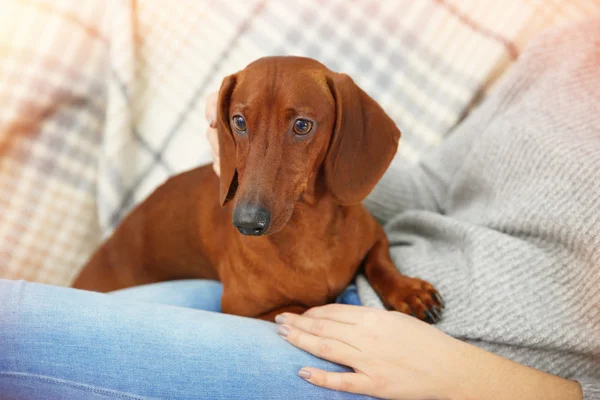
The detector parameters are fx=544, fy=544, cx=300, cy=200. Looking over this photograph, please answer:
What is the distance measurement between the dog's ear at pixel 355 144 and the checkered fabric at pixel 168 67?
678 millimetres

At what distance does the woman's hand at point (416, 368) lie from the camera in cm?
118

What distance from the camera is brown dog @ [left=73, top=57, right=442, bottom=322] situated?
1.20 m

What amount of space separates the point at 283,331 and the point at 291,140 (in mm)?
459

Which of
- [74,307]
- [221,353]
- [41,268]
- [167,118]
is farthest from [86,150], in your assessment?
[221,353]

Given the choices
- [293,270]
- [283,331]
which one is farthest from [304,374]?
[293,270]

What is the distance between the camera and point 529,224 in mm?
1329

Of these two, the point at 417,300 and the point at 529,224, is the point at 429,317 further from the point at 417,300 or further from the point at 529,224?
the point at 529,224

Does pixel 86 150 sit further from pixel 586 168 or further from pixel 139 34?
pixel 586 168

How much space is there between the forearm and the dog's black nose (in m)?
0.52

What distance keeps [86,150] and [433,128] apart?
52.7 inches

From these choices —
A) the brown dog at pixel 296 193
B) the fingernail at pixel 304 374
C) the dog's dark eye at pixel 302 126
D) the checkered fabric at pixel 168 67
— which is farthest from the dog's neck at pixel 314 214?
the checkered fabric at pixel 168 67

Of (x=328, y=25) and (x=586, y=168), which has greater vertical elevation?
(x=586, y=168)

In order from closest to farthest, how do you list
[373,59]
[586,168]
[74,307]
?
[74,307], [586,168], [373,59]

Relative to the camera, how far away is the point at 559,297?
4.12ft
